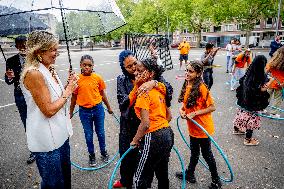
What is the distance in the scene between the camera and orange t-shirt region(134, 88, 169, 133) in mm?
2669

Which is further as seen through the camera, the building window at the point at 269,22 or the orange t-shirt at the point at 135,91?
the building window at the point at 269,22

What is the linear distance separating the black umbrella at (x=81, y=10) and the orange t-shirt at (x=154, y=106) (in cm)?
113

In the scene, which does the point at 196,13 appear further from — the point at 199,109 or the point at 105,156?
the point at 199,109

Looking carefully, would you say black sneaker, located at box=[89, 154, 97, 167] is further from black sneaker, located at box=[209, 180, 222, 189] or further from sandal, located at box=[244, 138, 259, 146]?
sandal, located at box=[244, 138, 259, 146]

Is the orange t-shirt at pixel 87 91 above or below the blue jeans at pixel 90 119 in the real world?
above

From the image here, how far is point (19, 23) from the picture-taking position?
12.7 ft

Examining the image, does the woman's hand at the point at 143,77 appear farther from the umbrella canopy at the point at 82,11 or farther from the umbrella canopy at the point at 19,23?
the umbrella canopy at the point at 19,23

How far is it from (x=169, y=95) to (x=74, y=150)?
3.22m

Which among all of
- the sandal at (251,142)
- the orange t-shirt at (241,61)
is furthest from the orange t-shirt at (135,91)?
the orange t-shirt at (241,61)

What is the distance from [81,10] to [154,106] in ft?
4.74

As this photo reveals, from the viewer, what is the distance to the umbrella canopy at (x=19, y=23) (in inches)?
144

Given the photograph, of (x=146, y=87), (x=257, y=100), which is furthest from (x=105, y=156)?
(x=257, y=100)

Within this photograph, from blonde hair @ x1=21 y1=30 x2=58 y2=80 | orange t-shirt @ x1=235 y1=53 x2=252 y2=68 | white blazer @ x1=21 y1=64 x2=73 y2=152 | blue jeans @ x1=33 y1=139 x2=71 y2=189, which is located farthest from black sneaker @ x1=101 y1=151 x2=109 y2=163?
orange t-shirt @ x1=235 y1=53 x2=252 y2=68

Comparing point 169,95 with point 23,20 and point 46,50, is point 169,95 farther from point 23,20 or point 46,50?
point 23,20
